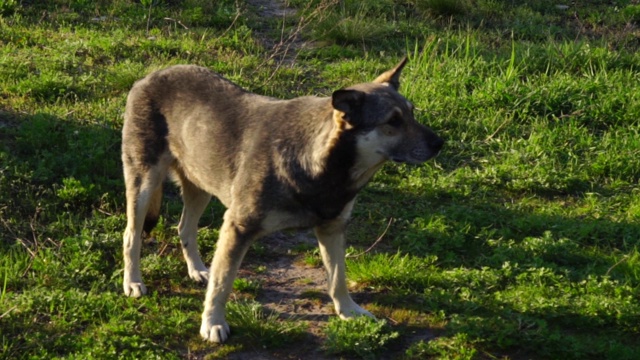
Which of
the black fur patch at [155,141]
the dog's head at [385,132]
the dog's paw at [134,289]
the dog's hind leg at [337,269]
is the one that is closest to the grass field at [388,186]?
the dog's paw at [134,289]

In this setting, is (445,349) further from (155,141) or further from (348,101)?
(155,141)

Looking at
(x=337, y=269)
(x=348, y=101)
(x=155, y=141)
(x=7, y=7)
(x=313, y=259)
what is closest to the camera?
(x=348, y=101)

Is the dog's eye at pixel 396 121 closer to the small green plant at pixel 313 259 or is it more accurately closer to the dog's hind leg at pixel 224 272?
the dog's hind leg at pixel 224 272

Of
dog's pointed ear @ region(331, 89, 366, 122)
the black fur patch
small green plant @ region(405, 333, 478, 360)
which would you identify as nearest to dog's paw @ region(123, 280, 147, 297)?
the black fur patch

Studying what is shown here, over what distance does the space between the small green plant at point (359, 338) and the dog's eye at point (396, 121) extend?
1.27 m

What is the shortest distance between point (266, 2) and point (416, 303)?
6421 mm

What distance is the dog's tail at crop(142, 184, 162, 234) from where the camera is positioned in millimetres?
6559

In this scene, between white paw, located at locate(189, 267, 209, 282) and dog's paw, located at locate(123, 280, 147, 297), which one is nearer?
dog's paw, located at locate(123, 280, 147, 297)

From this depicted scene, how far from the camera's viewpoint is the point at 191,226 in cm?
681

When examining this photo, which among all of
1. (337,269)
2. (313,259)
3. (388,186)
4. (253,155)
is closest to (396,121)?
(253,155)

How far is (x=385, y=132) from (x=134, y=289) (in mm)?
2094

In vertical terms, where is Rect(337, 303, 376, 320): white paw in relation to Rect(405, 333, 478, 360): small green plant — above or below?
below

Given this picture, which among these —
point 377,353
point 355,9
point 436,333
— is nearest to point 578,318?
point 436,333

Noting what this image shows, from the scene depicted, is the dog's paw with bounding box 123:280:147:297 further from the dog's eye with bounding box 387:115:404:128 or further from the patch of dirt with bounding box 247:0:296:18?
the patch of dirt with bounding box 247:0:296:18
